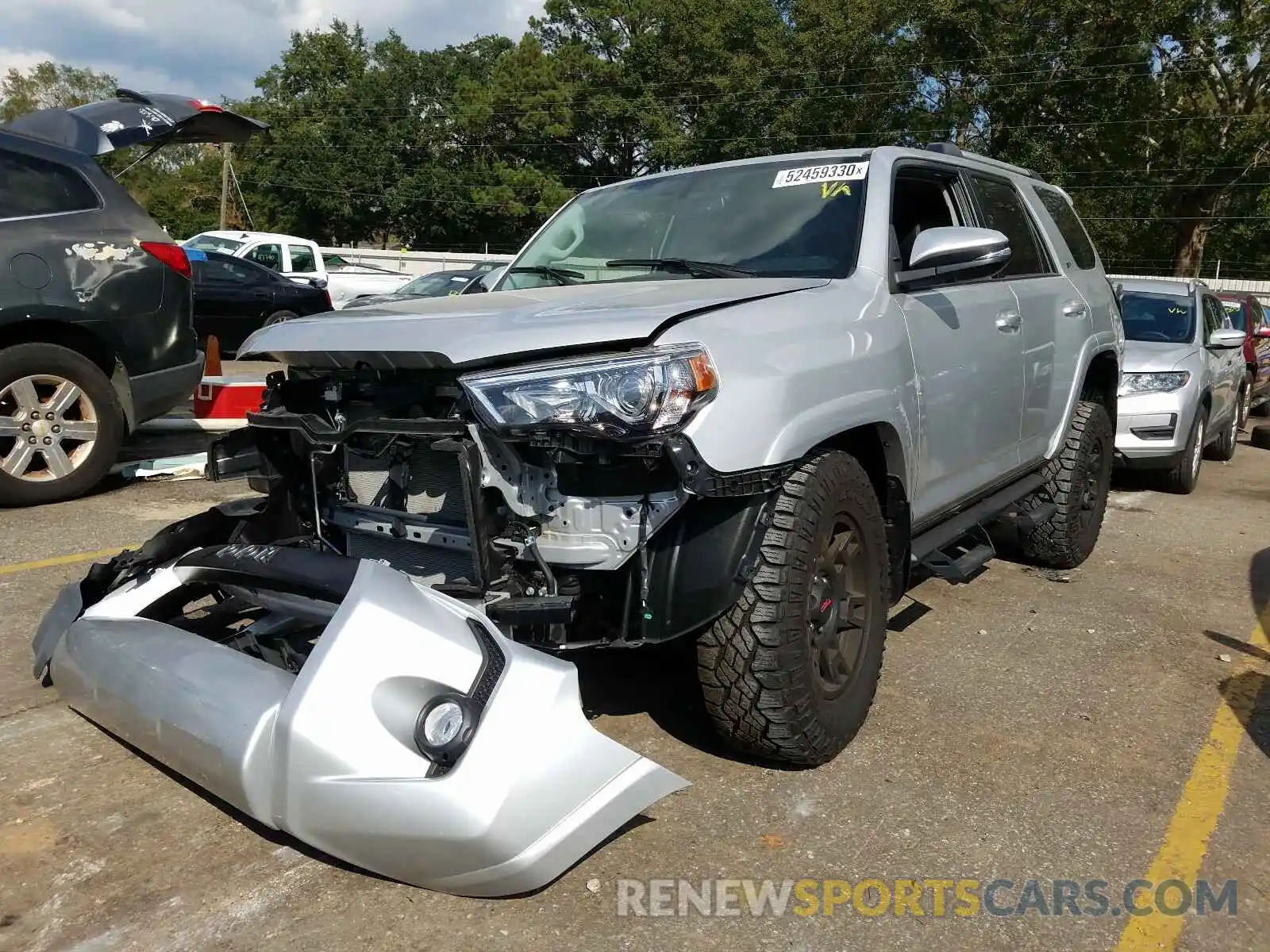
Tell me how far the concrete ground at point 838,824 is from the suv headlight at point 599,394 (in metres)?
1.09

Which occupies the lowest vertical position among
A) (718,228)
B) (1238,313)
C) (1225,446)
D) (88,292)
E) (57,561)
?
(1225,446)

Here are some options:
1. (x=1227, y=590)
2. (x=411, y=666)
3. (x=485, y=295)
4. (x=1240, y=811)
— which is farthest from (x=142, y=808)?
(x=1227, y=590)

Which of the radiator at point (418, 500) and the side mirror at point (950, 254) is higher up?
the side mirror at point (950, 254)

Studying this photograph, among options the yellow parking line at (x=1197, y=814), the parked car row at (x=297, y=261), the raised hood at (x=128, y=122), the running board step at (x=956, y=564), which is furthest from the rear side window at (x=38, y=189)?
the parked car row at (x=297, y=261)

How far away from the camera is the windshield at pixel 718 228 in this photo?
359 centimetres

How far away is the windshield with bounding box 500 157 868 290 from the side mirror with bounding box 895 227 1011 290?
0.21m

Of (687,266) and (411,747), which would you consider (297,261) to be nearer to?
(687,266)

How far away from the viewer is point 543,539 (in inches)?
103

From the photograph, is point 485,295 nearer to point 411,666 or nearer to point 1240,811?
point 411,666

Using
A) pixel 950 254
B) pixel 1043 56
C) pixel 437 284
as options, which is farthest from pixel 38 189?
pixel 1043 56

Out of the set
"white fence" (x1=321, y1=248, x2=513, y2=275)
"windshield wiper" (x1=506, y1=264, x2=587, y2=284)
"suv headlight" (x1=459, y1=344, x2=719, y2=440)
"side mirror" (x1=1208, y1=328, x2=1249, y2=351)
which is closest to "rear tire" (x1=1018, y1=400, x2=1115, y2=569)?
"windshield wiper" (x1=506, y1=264, x2=587, y2=284)

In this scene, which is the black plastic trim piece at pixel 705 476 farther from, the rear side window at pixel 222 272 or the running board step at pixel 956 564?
the rear side window at pixel 222 272

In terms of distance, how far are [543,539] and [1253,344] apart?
12.1 meters

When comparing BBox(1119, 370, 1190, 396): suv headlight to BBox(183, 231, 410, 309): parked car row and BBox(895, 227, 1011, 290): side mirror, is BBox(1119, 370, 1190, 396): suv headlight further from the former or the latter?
BBox(183, 231, 410, 309): parked car row
